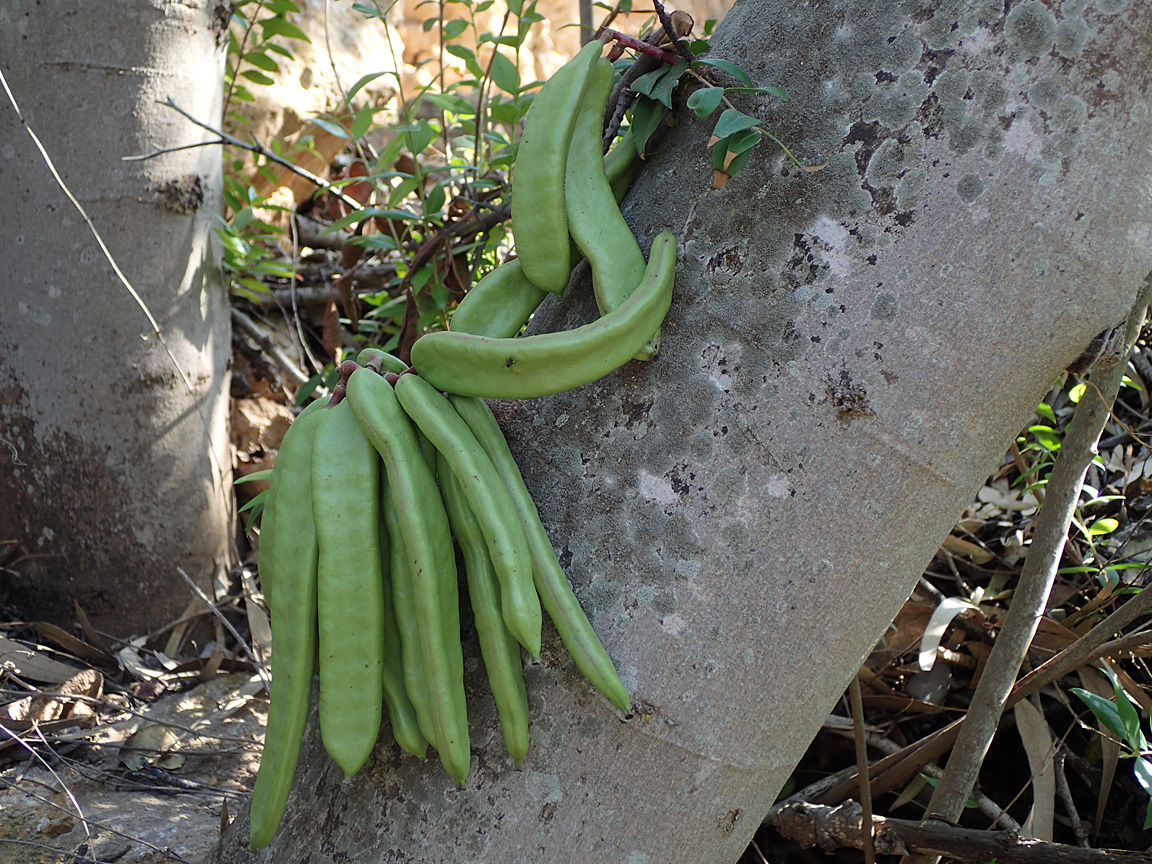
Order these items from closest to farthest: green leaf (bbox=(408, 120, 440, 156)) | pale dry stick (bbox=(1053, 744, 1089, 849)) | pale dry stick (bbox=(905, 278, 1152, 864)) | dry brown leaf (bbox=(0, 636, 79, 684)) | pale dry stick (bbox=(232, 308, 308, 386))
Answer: pale dry stick (bbox=(905, 278, 1152, 864)) → pale dry stick (bbox=(1053, 744, 1089, 849)) → dry brown leaf (bbox=(0, 636, 79, 684)) → green leaf (bbox=(408, 120, 440, 156)) → pale dry stick (bbox=(232, 308, 308, 386))

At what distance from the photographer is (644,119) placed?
1.08 m

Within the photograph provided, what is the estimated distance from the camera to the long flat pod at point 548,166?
3.39 ft

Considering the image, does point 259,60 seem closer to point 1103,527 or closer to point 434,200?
point 434,200

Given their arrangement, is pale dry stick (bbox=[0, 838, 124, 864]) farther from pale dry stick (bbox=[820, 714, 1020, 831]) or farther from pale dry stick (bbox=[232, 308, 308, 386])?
pale dry stick (bbox=[232, 308, 308, 386])

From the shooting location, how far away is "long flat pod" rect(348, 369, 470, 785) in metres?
0.91

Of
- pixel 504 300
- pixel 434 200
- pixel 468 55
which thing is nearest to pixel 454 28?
pixel 468 55

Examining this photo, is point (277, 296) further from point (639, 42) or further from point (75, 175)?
point (639, 42)

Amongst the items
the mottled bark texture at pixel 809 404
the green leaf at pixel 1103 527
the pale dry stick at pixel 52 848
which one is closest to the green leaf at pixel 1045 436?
the green leaf at pixel 1103 527

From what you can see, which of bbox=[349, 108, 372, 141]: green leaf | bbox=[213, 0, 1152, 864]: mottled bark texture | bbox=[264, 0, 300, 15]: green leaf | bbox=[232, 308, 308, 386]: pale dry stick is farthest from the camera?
bbox=[232, 308, 308, 386]: pale dry stick

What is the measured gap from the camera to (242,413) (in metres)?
2.97

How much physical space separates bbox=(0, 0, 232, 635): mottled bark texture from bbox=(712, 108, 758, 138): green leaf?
1.68 meters

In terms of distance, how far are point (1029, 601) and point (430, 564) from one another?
1.05 m

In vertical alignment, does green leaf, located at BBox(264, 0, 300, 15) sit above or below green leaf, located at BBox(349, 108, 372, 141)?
above

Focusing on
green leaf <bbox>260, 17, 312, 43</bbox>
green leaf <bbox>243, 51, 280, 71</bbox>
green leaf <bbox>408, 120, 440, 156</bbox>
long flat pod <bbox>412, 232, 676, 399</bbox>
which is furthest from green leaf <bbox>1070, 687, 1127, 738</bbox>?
green leaf <bbox>243, 51, 280, 71</bbox>
